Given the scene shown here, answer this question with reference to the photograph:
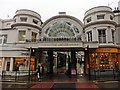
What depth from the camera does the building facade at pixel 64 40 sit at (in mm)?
23922

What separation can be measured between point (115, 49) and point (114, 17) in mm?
6615

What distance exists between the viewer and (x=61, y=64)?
39.8m

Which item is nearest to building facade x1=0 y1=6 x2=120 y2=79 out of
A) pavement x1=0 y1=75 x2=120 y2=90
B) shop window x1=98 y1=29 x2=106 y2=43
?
shop window x1=98 y1=29 x2=106 y2=43

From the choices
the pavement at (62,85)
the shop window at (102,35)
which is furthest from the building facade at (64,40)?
the pavement at (62,85)

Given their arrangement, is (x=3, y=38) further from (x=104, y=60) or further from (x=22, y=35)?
(x=104, y=60)

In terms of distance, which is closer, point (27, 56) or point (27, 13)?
point (27, 56)

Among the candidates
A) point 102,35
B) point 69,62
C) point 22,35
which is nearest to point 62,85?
point 69,62

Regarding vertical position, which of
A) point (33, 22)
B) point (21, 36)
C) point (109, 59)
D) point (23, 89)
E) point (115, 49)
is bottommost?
point (23, 89)

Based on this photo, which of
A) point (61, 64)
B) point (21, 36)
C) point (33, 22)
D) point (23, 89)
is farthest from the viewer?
point (61, 64)

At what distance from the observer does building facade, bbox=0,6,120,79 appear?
2392 centimetres

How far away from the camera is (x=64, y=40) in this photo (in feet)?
76.2

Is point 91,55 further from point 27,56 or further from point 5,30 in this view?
point 5,30

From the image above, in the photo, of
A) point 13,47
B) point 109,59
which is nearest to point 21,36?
point 13,47

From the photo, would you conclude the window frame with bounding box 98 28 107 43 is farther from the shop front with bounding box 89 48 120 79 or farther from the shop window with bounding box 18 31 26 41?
the shop window with bounding box 18 31 26 41
